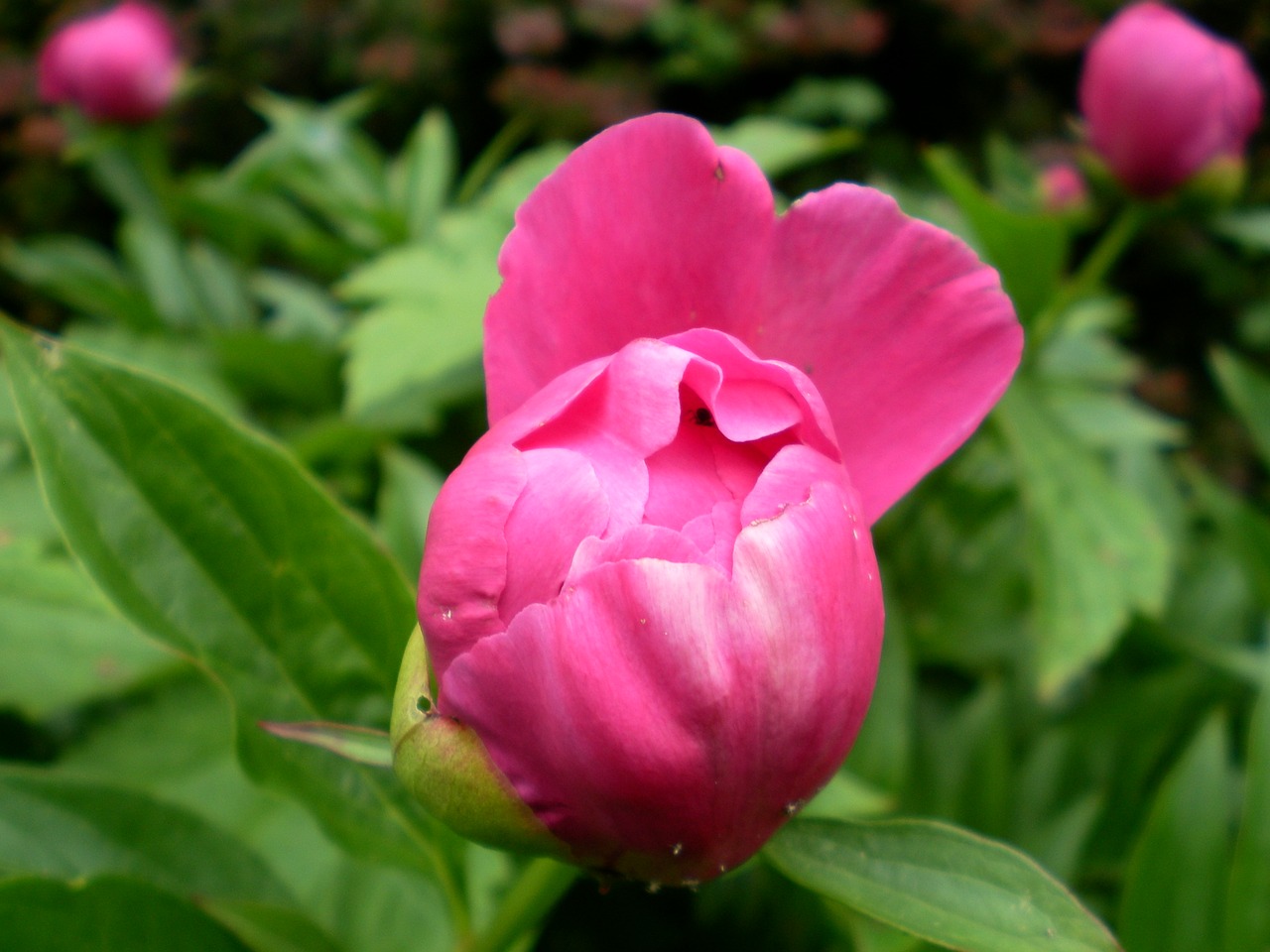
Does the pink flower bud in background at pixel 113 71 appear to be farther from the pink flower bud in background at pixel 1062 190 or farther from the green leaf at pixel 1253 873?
the green leaf at pixel 1253 873

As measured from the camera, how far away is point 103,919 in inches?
15.6

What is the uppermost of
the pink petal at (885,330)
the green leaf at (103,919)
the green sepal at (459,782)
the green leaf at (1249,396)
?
the pink petal at (885,330)

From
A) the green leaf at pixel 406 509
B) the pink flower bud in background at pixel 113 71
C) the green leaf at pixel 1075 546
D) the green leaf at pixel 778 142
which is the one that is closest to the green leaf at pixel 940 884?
the green leaf at pixel 406 509

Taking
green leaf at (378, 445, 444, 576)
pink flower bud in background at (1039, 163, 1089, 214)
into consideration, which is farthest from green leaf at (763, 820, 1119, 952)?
pink flower bud in background at (1039, 163, 1089, 214)

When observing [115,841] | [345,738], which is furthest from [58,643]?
[345,738]

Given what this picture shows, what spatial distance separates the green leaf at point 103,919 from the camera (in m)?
0.37

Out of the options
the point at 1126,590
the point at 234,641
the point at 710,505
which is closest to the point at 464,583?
the point at 710,505

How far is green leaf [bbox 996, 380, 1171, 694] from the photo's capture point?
0.78 meters

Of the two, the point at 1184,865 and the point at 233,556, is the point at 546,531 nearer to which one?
the point at 233,556

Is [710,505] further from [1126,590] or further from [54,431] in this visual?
[1126,590]

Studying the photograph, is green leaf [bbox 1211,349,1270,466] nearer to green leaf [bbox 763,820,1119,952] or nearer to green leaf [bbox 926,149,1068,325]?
green leaf [bbox 926,149,1068,325]

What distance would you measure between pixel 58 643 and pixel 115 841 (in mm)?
192

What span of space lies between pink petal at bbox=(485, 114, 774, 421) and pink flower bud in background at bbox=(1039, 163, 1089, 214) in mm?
958

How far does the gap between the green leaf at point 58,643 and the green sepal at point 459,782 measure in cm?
36
